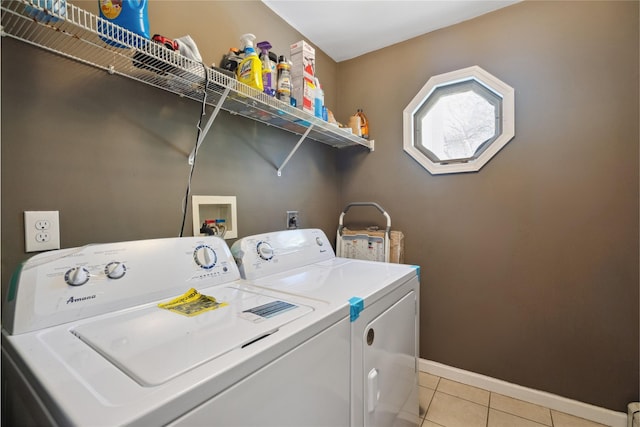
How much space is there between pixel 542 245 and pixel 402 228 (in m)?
0.86

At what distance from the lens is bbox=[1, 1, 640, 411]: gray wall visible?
3.32ft

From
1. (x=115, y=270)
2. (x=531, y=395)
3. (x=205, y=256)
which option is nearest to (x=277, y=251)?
(x=205, y=256)

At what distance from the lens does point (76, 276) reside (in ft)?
2.64

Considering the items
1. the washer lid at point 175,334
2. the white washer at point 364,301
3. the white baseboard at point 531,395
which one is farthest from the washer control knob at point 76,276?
the white baseboard at point 531,395

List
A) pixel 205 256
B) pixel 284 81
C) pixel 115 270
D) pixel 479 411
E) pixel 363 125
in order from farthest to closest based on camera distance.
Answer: pixel 363 125 < pixel 479 411 < pixel 284 81 < pixel 205 256 < pixel 115 270

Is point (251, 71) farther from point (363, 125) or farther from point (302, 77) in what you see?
point (363, 125)


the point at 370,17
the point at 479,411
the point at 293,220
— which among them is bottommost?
the point at 479,411

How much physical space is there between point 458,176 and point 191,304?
1.83m

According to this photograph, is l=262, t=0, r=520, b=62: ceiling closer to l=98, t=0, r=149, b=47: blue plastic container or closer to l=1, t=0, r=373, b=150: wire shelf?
l=1, t=0, r=373, b=150: wire shelf

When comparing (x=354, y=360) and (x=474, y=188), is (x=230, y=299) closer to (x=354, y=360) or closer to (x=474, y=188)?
(x=354, y=360)

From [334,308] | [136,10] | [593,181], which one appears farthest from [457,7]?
[334,308]

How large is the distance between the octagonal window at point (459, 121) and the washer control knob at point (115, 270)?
6.24ft

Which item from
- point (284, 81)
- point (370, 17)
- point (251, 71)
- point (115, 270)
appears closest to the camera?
point (115, 270)

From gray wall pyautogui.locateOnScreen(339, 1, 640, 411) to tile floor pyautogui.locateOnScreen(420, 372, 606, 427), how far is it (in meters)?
0.13
